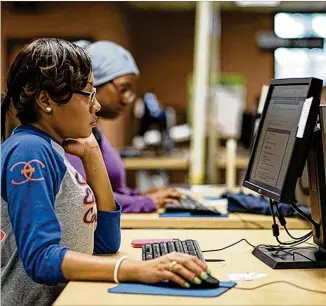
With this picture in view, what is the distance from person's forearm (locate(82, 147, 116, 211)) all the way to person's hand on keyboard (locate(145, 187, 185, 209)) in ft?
2.94

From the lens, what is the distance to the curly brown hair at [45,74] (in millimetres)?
1623

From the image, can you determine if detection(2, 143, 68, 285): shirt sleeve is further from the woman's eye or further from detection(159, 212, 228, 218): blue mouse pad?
the woman's eye

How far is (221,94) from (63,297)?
19.5ft

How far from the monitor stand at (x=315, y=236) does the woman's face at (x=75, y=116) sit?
0.59 m

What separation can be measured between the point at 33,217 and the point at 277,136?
28.1 inches

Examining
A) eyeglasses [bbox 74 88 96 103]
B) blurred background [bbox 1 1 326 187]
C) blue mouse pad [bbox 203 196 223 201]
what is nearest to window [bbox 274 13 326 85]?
blurred background [bbox 1 1 326 187]

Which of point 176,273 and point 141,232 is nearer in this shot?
point 176,273

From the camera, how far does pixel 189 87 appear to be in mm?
8469

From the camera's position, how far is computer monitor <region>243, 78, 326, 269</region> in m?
1.65

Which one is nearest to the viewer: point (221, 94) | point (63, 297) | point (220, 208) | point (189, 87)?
point (63, 297)

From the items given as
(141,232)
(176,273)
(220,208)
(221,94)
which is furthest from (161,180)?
(176,273)

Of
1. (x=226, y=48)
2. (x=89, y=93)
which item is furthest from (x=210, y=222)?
(x=226, y=48)

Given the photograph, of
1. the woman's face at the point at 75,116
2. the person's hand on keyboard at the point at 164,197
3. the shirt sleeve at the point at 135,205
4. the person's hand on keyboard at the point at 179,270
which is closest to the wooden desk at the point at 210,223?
the shirt sleeve at the point at 135,205

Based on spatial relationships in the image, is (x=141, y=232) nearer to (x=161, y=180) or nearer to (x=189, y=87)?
(x=161, y=180)
